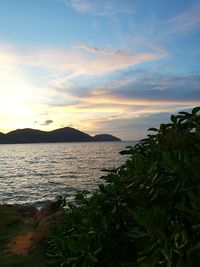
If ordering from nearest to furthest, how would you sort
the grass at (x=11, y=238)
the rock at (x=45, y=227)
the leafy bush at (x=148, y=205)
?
the leafy bush at (x=148, y=205)
the grass at (x=11, y=238)
the rock at (x=45, y=227)

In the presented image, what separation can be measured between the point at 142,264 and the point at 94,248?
2029 mm

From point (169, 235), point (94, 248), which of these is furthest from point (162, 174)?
point (94, 248)

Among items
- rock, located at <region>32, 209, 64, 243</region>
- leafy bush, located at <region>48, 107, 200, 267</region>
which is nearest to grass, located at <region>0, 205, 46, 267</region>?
rock, located at <region>32, 209, 64, 243</region>

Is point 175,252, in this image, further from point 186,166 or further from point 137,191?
point 137,191

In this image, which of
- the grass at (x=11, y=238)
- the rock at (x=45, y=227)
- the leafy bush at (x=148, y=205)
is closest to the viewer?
the leafy bush at (x=148, y=205)

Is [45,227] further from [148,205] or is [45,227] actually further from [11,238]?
[148,205]

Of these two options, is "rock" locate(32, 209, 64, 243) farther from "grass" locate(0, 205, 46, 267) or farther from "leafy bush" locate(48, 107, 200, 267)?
"leafy bush" locate(48, 107, 200, 267)

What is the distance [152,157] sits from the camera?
614 cm

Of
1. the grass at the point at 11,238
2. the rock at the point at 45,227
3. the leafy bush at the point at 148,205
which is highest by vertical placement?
the leafy bush at the point at 148,205

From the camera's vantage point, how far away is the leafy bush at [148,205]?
443 cm

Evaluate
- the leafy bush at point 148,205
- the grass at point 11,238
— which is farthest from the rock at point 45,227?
the leafy bush at point 148,205

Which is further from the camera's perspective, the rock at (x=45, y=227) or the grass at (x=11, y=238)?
the rock at (x=45, y=227)

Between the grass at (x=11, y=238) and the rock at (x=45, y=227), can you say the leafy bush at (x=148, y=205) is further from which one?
the rock at (x=45, y=227)

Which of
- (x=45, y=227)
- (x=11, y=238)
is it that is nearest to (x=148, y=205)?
(x=45, y=227)
